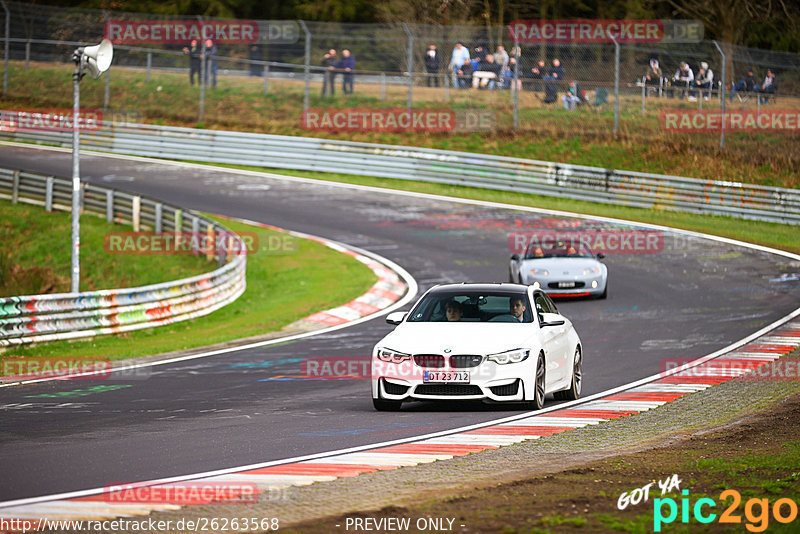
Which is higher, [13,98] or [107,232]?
[13,98]

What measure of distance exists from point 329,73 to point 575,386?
28.9 m

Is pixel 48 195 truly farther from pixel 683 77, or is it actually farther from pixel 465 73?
pixel 683 77

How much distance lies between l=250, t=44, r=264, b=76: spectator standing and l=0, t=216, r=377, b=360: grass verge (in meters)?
10.4

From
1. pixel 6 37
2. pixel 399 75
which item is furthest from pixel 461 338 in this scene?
pixel 6 37

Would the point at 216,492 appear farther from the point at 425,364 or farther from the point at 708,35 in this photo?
the point at 708,35

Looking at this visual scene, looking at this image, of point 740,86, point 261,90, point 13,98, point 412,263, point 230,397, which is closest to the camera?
point 230,397

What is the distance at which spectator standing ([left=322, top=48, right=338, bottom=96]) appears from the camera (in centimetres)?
4006

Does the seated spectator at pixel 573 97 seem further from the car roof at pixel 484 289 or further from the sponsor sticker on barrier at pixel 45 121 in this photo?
the car roof at pixel 484 289

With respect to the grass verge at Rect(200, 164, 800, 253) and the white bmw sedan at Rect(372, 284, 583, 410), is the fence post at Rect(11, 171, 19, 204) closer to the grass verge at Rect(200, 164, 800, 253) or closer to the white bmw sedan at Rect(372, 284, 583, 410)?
the grass verge at Rect(200, 164, 800, 253)

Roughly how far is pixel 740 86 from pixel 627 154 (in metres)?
5.02

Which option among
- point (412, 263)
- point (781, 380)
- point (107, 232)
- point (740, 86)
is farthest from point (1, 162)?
point (781, 380)

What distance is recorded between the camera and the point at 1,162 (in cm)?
4022

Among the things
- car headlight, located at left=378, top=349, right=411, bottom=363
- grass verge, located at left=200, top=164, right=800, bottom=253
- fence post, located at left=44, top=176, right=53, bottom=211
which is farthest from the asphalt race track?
fence post, located at left=44, top=176, right=53, bottom=211

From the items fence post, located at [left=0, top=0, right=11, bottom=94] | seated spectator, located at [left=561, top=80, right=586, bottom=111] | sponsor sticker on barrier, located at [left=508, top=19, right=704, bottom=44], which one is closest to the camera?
seated spectator, located at [left=561, top=80, right=586, bottom=111]
